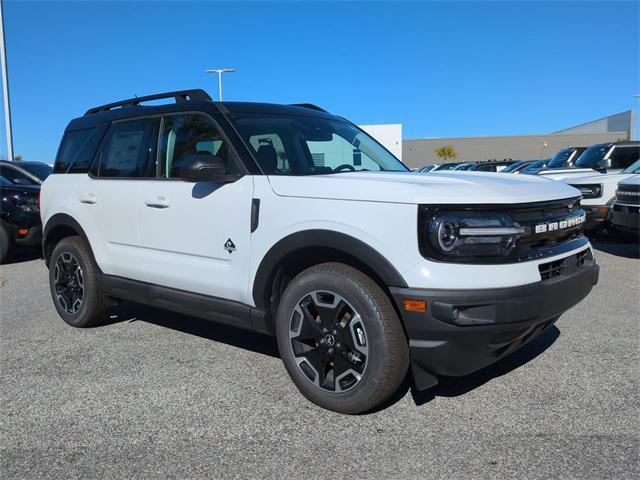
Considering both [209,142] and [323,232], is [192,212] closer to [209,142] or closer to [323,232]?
[209,142]

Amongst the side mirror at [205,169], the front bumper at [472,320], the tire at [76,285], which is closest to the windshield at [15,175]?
the tire at [76,285]

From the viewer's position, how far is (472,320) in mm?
2725

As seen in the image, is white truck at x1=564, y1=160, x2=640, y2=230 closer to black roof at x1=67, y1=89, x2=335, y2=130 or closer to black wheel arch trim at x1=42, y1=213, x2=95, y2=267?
black roof at x1=67, y1=89, x2=335, y2=130

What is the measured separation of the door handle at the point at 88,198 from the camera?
15.5 feet

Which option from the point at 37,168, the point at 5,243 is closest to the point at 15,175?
the point at 37,168

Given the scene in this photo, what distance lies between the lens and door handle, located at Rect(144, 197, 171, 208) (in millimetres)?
4020

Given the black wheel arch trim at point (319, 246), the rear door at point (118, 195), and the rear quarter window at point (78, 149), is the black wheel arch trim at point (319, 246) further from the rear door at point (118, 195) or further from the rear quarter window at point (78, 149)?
the rear quarter window at point (78, 149)

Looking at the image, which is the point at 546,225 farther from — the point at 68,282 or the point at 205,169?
the point at 68,282

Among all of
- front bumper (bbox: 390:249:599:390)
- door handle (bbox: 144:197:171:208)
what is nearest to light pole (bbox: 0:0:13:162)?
door handle (bbox: 144:197:171:208)

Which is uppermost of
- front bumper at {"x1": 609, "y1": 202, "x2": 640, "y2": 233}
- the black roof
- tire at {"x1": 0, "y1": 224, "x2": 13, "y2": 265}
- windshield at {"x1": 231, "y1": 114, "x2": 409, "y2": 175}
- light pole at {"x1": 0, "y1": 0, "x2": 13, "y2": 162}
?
light pole at {"x1": 0, "y1": 0, "x2": 13, "y2": 162}

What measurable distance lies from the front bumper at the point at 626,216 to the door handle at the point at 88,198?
22.7 feet

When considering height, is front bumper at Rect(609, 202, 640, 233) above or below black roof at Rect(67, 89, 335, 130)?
below

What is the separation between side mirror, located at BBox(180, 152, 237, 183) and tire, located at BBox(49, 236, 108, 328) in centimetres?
183

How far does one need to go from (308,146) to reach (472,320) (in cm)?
200
